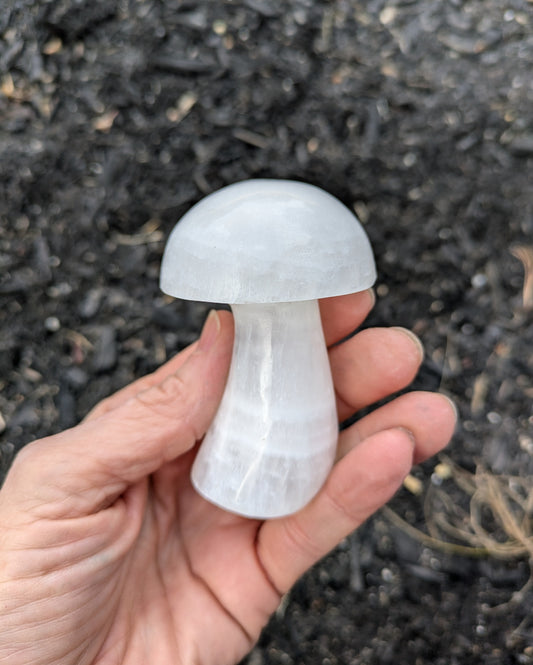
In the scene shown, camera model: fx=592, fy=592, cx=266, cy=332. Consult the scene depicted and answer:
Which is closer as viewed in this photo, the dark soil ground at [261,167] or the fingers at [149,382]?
the fingers at [149,382]

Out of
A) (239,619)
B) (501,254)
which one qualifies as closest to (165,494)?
(239,619)

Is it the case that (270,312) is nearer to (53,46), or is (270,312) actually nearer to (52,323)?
(52,323)

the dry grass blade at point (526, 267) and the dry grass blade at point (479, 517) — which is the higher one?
the dry grass blade at point (526, 267)

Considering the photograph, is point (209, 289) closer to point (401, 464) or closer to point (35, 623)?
point (401, 464)

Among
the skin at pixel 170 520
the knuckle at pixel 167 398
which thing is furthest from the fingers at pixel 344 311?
the knuckle at pixel 167 398

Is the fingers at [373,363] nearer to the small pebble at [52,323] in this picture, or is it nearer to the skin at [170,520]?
the skin at [170,520]

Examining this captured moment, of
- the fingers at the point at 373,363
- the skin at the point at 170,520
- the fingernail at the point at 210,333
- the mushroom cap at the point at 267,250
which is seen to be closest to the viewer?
the mushroom cap at the point at 267,250
